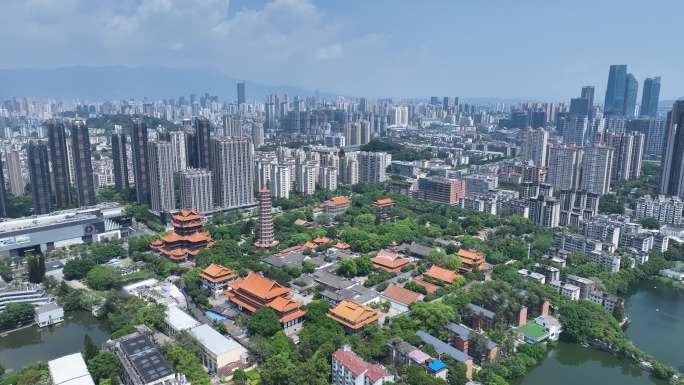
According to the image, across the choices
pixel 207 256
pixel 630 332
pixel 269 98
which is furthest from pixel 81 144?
pixel 269 98

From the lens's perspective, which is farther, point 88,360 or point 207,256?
point 207,256

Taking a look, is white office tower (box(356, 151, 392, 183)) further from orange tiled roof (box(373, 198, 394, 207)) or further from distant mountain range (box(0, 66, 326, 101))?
distant mountain range (box(0, 66, 326, 101))

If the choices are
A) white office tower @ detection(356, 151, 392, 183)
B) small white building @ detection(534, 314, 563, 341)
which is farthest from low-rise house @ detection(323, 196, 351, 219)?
small white building @ detection(534, 314, 563, 341)

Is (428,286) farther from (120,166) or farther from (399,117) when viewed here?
(399,117)

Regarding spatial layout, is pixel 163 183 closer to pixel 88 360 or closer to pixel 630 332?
pixel 88 360

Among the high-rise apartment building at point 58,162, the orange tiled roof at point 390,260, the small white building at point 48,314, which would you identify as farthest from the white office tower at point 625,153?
the high-rise apartment building at point 58,162

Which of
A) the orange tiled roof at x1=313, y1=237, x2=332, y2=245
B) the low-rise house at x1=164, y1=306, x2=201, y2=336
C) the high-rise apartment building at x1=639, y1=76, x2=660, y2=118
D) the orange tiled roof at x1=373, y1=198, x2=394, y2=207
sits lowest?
the low-rise house at x1=164, y1=306, x2=201, y2=336
